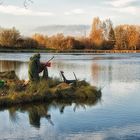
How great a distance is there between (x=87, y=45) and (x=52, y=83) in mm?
94327

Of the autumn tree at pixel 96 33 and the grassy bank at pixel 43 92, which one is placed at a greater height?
the autumn tree at pixel 96 33

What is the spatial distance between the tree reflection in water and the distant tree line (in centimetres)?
9502

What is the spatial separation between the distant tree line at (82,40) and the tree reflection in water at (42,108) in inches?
3741

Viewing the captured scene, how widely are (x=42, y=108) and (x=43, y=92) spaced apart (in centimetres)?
195

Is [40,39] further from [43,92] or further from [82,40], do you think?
[43,92]

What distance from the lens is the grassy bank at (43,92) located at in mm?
20734

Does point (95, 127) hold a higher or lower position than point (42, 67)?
lower

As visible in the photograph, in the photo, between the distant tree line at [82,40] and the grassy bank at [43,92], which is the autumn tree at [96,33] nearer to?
the distant tree line at [82,40]

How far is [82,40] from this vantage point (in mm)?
117750

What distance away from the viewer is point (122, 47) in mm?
122188

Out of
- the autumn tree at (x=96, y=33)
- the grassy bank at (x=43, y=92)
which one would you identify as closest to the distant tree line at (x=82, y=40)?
the autumn tree at (x=96, y=33)

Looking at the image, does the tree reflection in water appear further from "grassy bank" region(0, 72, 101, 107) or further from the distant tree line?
the distant tree line

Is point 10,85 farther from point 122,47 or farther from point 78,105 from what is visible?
point 122,47

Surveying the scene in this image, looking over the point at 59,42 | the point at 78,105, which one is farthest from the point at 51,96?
the point at 59,42
